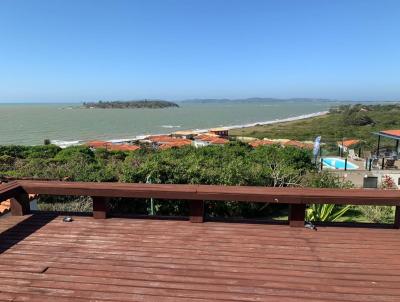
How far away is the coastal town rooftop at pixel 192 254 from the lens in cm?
260

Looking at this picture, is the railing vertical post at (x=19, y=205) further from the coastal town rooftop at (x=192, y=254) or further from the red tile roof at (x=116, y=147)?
the red tile roof at (x=116, y=147)

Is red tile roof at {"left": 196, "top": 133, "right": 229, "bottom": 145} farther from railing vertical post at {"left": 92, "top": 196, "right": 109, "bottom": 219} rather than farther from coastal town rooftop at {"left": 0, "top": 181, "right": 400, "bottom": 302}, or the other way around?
coastal town rooftop at {"left": 0, "top": 181, "right": 400, "bottom": 302}

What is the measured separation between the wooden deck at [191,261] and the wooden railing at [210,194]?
0.21 meters

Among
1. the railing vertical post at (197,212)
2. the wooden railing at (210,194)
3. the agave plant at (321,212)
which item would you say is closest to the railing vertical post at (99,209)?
the wooden railing at (210,194)

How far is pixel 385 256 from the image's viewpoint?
3.20 meters

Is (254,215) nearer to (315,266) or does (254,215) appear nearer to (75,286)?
(315,266)

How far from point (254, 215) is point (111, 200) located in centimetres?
254

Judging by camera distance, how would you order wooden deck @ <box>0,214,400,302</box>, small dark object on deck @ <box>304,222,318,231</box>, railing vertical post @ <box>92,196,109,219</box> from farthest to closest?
railing vertical post @ <box>92,196,109,219</box> < small dark object on deck @ <box>304,222,318,231</box> < wooden deck @ <box>0,214,400,302</box>

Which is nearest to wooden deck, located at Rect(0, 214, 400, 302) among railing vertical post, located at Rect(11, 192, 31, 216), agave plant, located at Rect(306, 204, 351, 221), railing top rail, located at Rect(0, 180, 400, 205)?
railing vertical post, located at Rect(11, 192, 31, 216)

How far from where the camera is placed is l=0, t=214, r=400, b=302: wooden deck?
8.48ft

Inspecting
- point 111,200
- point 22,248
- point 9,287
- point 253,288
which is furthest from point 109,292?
point 111,200

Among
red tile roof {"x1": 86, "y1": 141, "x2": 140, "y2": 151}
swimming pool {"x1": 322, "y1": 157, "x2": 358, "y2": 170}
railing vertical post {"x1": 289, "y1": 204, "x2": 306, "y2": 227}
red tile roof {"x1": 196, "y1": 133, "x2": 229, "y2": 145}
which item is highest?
railing vertical post {"x1": 289, "y1": 204, "x2": 306, "y2": 227}

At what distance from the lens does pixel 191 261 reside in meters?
3.08

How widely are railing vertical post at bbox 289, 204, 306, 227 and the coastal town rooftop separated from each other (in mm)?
10
